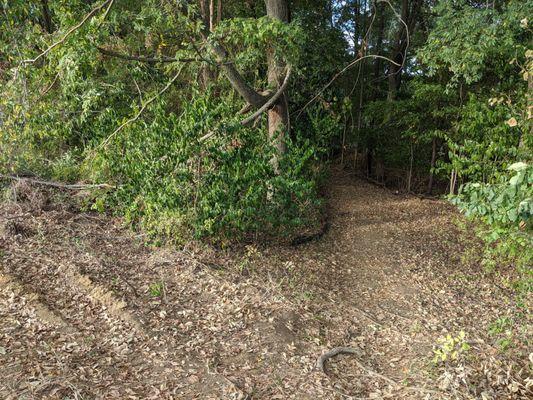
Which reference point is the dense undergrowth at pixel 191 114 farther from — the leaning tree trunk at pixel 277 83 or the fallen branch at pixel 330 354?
the fallen branch at pixel 330 354

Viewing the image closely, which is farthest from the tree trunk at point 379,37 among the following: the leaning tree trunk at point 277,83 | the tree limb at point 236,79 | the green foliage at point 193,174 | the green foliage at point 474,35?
the green foliage at point 193,174

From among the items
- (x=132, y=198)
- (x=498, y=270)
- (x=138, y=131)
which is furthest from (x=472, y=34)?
(x=132, y=198)

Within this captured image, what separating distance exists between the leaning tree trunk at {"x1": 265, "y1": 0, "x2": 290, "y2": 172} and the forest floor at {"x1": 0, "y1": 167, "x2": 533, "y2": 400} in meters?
2.21

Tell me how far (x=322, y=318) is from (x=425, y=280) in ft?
7.09

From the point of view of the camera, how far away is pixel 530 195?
271 cm

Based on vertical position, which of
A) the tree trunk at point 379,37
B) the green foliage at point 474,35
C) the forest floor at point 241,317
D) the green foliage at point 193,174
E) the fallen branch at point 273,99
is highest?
the tree trunk at point 379,37

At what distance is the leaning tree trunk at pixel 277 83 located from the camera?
754cm

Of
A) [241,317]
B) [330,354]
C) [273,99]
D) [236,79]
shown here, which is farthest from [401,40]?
[330,354]

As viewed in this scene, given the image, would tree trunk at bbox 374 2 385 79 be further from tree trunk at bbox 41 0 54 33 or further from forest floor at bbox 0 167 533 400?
tree trunk at bbox 41 0 54 33

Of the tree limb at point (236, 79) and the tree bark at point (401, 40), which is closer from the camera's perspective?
the tree limb at point (236, 79)

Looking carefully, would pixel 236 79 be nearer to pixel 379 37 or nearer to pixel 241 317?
pixel 241 317

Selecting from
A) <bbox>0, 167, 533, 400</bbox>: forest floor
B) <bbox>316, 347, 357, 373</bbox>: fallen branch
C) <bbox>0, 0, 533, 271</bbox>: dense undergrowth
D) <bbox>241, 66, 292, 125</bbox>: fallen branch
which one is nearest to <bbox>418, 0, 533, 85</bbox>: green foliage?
<bbox>0, 0, 533, 271</bbox>: dense undergrowth

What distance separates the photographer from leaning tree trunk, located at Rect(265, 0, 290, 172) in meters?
7.54

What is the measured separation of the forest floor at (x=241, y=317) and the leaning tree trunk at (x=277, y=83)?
221 centimetres
